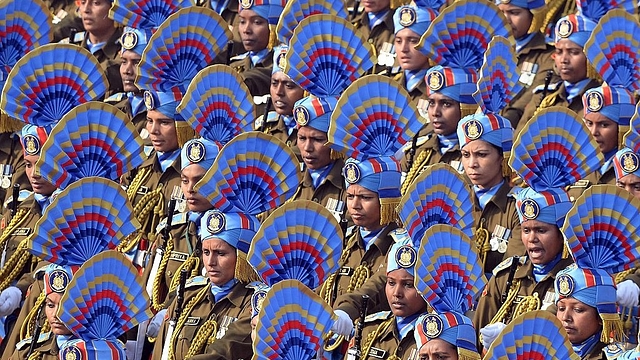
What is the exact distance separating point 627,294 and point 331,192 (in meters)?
2.89

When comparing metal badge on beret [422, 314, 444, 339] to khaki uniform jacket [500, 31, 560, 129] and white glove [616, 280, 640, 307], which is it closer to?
white glove [616, 280, 640, 307]

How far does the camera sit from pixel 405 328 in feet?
50.5

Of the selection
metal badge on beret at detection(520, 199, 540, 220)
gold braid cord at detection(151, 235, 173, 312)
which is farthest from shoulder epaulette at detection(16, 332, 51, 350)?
metal badge on beret at detection(520, 199, 540, 220)

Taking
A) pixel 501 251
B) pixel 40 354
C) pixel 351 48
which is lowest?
pixel 40 354

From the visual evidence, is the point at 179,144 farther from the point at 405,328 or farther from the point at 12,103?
the point at 405,328

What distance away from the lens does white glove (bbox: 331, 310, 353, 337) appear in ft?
50.0

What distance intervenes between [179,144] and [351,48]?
1.60 meters

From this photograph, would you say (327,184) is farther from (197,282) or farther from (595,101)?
(595,101)

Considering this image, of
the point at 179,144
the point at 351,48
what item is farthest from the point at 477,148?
the point at 179,144

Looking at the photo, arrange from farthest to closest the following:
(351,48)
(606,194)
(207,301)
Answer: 1. (351,48)
2. (207,301)
3. (606,194)

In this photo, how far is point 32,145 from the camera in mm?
17578

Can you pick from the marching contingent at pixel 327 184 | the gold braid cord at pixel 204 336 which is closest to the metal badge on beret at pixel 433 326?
the marching contingent at pixel 327 184

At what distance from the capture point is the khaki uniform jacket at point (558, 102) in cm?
1756

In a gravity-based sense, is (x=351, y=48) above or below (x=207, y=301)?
above
